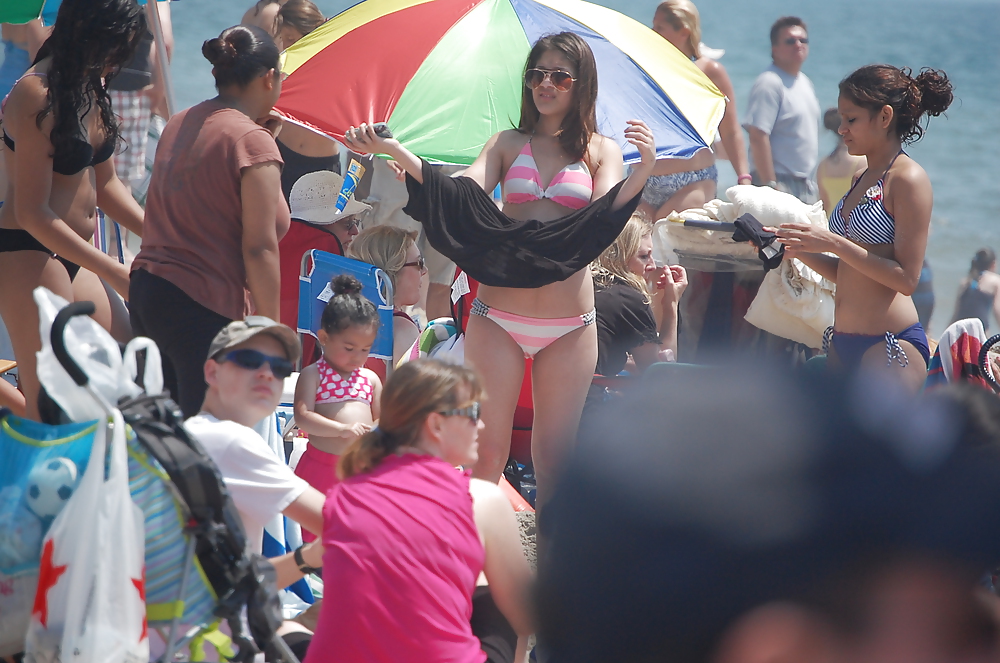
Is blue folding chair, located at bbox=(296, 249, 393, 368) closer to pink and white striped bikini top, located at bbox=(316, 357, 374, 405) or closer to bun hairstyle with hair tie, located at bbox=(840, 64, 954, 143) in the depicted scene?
pink and white striped bikini top, located at bbox=(316, 357, 374, 405)

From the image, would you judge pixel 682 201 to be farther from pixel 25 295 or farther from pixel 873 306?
pixel 25 295

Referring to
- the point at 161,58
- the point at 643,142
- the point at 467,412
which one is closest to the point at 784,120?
the point at 643,142

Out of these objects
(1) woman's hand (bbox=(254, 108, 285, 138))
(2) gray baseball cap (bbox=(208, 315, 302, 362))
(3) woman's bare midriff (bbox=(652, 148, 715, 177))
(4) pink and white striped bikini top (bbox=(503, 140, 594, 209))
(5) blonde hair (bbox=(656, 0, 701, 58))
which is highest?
(5) blonde hair (bbox=(656, 0, 701, 58))

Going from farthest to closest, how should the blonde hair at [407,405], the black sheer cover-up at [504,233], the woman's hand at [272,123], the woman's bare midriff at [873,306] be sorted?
the woman's hand at [272,123] < the woman's bare midriff at [873,306] < the black sheer cover-up at [504,233] < the blonde hair at [407,405]

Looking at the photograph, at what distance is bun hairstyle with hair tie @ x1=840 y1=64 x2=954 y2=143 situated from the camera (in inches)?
141

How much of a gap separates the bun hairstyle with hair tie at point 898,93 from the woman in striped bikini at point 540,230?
2.67ft

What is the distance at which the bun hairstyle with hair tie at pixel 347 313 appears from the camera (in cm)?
377

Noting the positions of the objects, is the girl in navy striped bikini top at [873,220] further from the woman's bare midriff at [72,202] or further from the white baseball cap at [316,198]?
the woman's bare midriff at [72,202]

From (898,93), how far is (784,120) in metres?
3.54

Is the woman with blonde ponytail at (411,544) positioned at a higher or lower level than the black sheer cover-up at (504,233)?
lower

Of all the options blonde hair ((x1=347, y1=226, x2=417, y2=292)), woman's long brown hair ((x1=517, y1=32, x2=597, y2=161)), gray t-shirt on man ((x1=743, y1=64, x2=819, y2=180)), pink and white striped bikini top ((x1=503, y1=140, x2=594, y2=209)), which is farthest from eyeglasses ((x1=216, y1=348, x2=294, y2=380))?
gray t-shirt on man ((x1=743, y1=64, x2=819, y2=180))

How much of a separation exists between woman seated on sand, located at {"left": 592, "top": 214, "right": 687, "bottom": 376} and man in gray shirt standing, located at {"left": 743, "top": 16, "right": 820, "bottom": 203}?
2475mm

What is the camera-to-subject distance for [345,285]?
13.1 feet

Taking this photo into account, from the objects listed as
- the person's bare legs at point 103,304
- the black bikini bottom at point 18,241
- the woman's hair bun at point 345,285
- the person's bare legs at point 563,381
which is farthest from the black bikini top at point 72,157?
the person's bare legs at point 563,381
